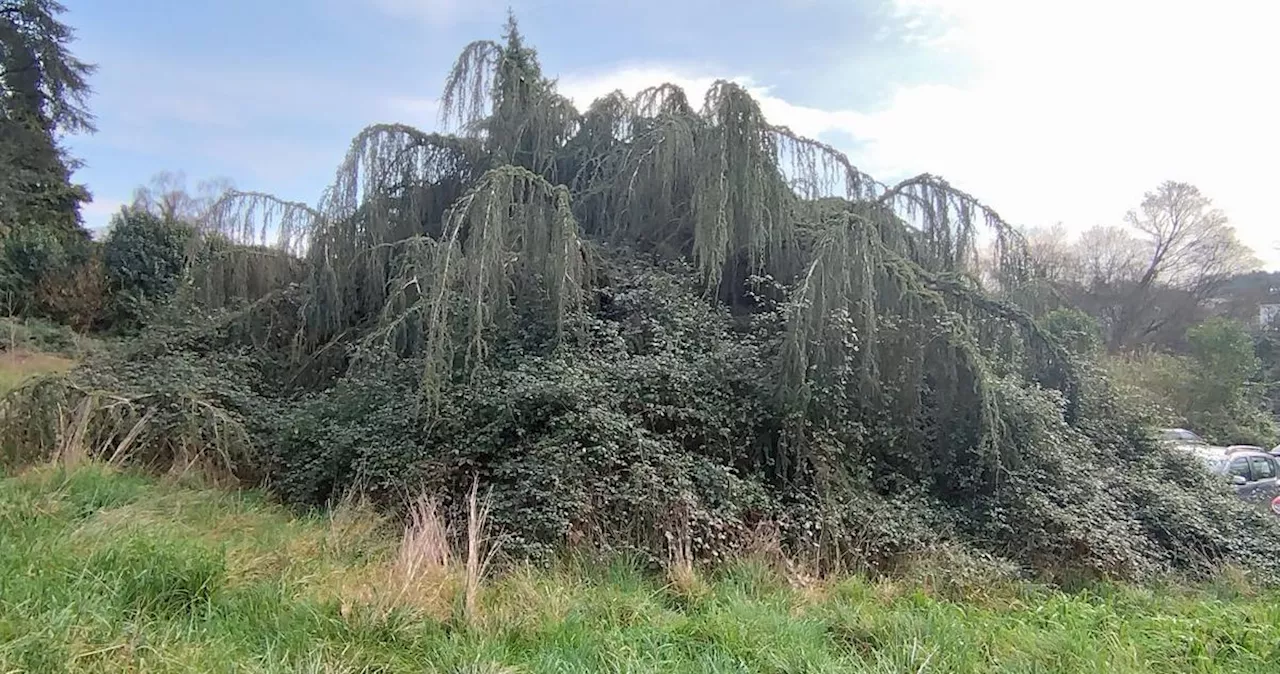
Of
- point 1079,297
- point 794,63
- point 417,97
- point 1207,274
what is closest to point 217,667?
point 417,97

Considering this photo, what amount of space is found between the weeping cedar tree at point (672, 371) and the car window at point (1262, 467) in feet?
14.5

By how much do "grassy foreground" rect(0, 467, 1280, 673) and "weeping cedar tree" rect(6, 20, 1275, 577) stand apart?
0.88 meters

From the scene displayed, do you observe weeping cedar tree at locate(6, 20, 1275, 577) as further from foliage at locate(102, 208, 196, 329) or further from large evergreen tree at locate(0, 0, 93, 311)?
large evergreen tree at locate(0, 0, 93, 311)

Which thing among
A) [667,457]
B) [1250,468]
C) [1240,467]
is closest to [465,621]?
[667,457]

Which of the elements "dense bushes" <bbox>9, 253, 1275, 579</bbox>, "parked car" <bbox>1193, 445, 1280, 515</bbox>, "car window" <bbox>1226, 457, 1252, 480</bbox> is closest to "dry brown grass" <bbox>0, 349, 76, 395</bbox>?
"dense bushes" <bbox>9, 253, 1275, 579</bbox>

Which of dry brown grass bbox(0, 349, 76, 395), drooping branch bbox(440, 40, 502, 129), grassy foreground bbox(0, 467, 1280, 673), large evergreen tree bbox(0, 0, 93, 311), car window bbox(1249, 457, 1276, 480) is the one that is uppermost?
large evergreen tree bbox(0, 0, 93, 311)

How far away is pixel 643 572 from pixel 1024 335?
439 cm

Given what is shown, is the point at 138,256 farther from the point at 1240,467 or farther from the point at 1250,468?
the point at 1250,468

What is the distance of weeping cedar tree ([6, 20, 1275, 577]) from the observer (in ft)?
16.3

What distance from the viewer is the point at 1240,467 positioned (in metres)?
9.45

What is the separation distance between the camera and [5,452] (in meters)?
5.13

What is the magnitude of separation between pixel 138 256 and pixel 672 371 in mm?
14462

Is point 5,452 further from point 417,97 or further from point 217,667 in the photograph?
point 417,97

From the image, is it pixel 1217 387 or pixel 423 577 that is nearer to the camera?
pixel 423 577
